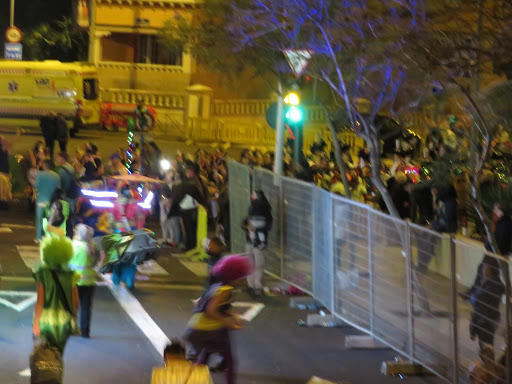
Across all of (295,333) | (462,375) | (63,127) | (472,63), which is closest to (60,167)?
(295,333)

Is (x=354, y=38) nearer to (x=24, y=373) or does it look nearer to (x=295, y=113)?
(x=295, y=113)

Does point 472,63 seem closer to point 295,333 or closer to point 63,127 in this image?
point 295,333

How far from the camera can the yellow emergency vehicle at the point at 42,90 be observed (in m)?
35.7

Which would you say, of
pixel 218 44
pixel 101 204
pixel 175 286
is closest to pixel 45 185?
pixel 101 204

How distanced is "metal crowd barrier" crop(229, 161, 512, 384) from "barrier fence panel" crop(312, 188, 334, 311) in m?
0.01

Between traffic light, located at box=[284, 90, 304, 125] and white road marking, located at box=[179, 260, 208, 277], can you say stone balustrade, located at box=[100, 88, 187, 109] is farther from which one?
traffic light, located at box=[284, 90, 304, 125]

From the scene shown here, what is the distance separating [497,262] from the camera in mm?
7934

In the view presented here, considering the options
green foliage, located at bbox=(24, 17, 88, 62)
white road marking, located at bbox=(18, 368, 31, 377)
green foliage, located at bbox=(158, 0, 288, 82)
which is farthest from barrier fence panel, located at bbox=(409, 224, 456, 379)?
green foliage, located at bbox=(24, 17, 88, 62)

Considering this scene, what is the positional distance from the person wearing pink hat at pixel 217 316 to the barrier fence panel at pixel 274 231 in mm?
6281

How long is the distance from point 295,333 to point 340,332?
590mm

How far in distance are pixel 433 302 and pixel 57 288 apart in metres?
3.70

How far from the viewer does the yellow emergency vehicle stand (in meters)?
35.7

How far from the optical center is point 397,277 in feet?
33.7

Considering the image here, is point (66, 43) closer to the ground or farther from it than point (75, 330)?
farther from it
